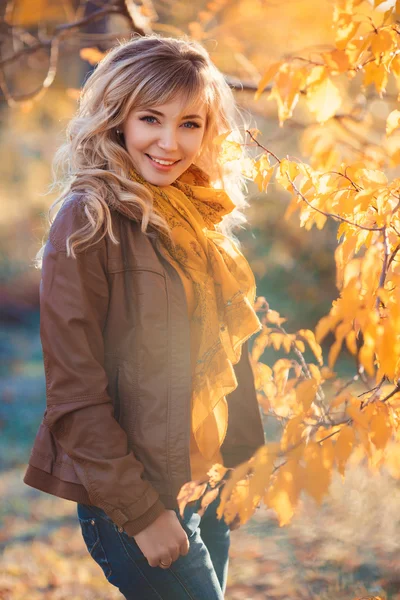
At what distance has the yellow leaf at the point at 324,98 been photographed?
55.8 inches

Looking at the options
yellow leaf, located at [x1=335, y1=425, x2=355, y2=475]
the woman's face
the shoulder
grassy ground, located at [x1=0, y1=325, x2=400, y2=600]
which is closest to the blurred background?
grassy ground, located at [x1=0, y1=325, x2=400, y2=600]

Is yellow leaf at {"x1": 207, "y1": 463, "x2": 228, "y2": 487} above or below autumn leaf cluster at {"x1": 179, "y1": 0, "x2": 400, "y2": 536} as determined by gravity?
below

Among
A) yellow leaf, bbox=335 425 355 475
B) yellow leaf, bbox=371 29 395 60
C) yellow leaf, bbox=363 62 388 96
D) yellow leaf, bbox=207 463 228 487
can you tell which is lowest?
yellow leaf, bbox=207 463 228 487

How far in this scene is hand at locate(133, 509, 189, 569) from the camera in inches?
50.6

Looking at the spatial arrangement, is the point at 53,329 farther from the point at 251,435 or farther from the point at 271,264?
the point at 271,264

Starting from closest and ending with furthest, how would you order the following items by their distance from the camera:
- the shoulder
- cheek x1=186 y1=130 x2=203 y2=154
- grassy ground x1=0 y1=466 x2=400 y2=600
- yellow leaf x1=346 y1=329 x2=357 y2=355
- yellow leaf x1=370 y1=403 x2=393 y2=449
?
yellow leaf x1=346 y1=329 x2=357 y2=355 → yellow leaf x1=370 y1=403 x2=393 y2=449 → the shoulder → cheek x1=186 y1=130 x2=203 y2=154 → grassy ground x1=0 y1=466 x2=400 y2=600

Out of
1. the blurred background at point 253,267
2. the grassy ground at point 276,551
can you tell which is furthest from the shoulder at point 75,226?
the grassy ground at point 276,551

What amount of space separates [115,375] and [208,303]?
11.0 inches

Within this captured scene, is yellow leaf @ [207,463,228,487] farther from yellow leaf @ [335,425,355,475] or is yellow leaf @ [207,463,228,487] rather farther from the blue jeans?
yellow leaf @ [335,425,355,475]

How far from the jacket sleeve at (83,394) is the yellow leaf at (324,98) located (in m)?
0.59

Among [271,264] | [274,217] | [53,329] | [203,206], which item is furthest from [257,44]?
[53,329]

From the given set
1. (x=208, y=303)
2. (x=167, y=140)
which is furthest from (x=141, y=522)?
(x=167, y=140)

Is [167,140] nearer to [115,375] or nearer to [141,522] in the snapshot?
[115,375]

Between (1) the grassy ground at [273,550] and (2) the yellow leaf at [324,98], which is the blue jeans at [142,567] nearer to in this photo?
(2) the yellow leaf at [324,98]
